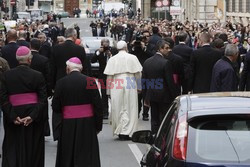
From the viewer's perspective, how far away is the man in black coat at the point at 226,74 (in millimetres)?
13367

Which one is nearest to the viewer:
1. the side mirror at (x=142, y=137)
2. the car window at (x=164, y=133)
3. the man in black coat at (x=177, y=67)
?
the car window at (x=164, y=133)

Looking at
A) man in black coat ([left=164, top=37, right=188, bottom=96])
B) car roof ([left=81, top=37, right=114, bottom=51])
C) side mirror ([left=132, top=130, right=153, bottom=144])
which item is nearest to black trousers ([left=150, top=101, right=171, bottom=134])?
man in black coat ([left=164, top=37, right=188, bottom=96])

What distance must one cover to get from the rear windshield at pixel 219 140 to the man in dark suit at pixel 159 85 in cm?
729

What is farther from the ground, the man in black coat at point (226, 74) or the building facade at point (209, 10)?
the building facade at point (209, 10)

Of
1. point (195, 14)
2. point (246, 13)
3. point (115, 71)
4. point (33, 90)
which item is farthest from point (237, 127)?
point (195, 14)

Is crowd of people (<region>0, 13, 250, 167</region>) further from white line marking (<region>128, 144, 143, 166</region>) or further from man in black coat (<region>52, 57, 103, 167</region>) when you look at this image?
white line marking (<region>128, 144, 143, 166</region>)

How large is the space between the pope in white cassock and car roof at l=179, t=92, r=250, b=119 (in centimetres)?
782

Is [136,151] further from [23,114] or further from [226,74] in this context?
[23,114]

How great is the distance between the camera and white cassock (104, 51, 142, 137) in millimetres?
14953

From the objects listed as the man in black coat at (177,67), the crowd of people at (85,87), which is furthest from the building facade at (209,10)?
the man in black coat at (177,67)

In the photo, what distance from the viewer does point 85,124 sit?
1034 cm

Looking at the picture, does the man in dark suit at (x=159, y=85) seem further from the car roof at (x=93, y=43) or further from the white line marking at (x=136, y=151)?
the car roof at (x=93, y=43)

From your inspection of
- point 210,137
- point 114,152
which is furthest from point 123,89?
point 210,137

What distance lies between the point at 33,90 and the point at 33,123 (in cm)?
43
